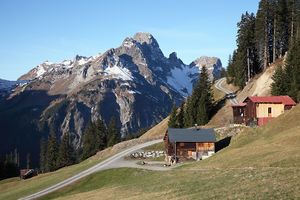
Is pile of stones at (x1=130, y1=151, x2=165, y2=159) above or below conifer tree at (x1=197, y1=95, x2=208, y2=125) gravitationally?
below

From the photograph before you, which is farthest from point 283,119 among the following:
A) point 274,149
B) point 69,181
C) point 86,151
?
point 86,151

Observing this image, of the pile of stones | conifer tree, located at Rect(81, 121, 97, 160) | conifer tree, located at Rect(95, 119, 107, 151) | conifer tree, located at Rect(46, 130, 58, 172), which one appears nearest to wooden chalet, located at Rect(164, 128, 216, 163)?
the pile of stones

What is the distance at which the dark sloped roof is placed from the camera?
59.0 meters

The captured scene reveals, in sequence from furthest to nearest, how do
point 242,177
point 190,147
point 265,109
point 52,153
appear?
point 52,153 < point 265,109 < point 190,147 < point 242,177

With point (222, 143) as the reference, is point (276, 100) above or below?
above

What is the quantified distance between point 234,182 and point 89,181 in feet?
104

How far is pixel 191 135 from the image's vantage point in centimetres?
6025

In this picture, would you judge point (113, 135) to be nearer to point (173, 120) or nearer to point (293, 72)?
point (173, 120)

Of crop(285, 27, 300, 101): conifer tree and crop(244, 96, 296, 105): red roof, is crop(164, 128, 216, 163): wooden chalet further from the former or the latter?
crop(285, 27, 300, 101): conifer tree

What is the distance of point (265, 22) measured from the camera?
277ft

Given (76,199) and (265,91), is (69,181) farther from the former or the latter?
(265,91)

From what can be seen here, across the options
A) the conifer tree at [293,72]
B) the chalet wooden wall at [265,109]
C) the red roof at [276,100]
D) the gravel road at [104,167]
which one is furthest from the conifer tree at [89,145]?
the conifer tree at [293,72]

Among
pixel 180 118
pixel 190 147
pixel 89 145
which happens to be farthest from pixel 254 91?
pixel 89 145

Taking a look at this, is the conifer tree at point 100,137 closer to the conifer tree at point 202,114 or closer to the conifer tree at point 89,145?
the conifer tree at point 89,145
